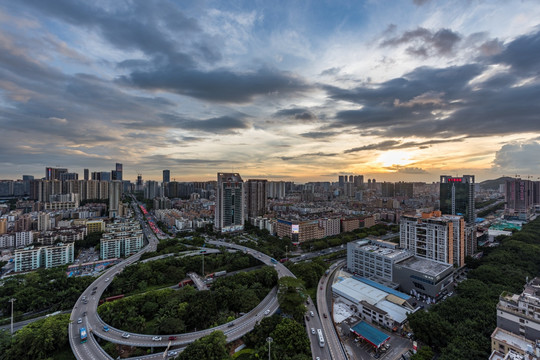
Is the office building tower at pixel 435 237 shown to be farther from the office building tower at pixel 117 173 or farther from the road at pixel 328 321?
the office building tower at pixel 117 173

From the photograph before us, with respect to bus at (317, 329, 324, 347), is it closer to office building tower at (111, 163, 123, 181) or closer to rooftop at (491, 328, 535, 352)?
rooftop at (491, 328, 535, 352)

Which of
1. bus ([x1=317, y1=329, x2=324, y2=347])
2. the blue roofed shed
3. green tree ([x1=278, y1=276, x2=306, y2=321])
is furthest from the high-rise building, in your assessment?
the blue roofed shed

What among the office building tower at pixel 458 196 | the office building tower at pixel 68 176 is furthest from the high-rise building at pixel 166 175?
the office building tower at pixel 458 196

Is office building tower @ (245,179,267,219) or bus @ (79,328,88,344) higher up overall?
office building tower @ (245,179,267,219)

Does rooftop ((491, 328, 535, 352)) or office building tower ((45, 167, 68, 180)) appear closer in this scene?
rooftop ((491, 328, 535, 352))

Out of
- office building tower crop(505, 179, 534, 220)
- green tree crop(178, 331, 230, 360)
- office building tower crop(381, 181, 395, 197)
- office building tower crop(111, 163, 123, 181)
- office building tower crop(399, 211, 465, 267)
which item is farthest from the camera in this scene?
office building tower crop(381, 181, 395, 197)

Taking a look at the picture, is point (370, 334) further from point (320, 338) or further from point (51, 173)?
point (51, 173)
